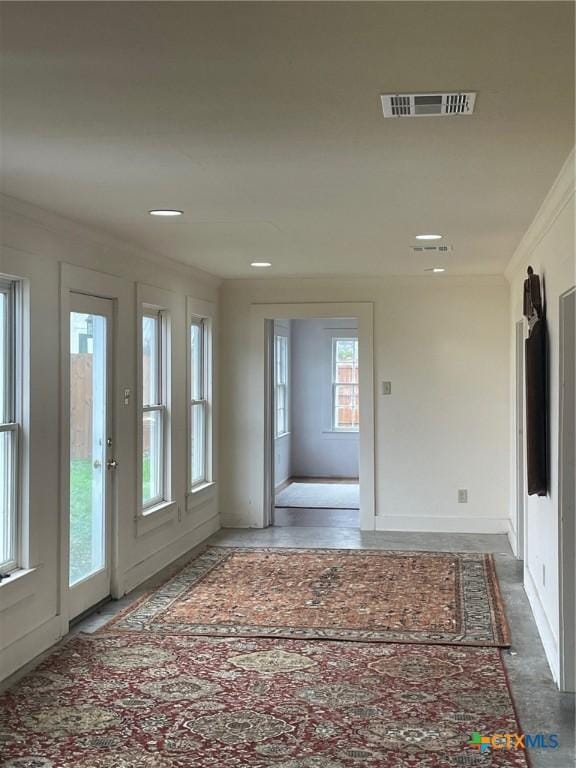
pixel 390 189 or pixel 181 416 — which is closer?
pixel 390 189

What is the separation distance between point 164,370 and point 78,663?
2732mm

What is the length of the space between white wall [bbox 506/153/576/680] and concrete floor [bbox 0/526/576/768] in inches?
4.1

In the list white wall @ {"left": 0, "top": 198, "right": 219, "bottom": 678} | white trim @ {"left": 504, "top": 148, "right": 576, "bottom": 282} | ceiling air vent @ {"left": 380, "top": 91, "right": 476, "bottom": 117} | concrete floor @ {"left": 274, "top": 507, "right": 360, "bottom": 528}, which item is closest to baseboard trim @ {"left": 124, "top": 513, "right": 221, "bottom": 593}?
white wall @ {"left": 0, "top": 198, "right": 219, "bottom": 678}

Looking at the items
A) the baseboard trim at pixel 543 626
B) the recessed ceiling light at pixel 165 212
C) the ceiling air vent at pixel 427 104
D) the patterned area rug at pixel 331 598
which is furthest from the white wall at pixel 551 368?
the recessed ceiling light at pixel 165 212

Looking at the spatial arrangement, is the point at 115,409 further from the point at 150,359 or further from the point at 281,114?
the point at 281,114

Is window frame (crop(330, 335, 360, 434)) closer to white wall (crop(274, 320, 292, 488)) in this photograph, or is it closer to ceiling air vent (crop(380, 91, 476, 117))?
white wall (crop(274, 320, 292, 488))

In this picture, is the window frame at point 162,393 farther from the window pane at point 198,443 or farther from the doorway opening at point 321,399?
the doorway opening at point 321,399

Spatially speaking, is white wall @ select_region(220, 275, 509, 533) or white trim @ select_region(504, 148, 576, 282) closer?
white trim @ select_region(504, 148, 576, 282)

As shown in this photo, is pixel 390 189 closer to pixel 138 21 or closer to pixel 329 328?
pixel 138 21

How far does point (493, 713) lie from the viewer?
3656mm

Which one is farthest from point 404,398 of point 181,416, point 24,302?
point 24,302

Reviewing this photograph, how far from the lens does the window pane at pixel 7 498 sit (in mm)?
4242

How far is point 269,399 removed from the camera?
821 centimetres

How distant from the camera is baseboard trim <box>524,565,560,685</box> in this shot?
13.5 feet
